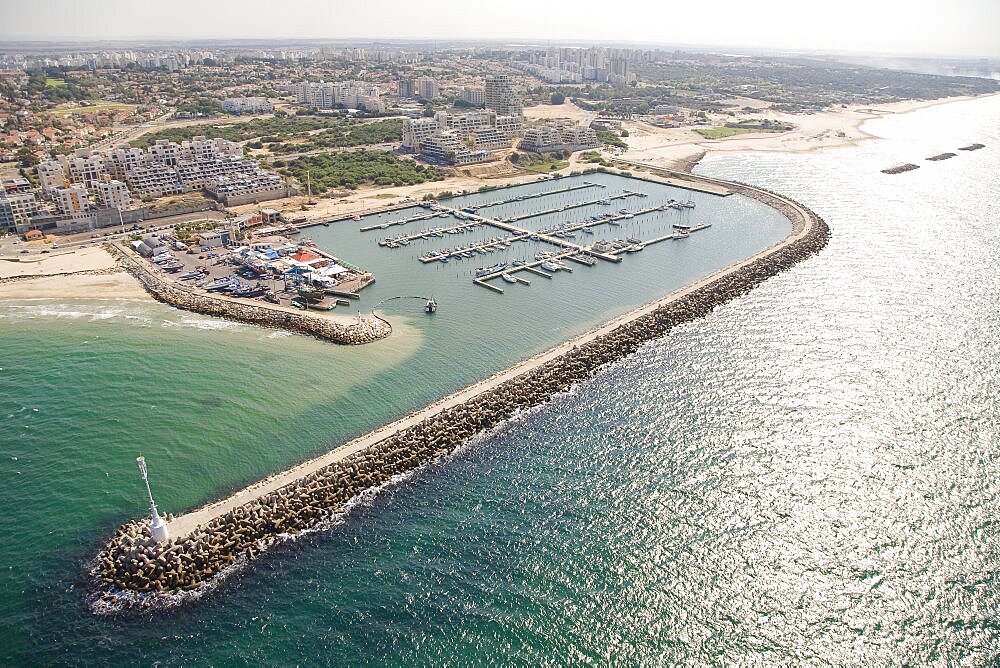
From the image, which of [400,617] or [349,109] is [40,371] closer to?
[400,617]

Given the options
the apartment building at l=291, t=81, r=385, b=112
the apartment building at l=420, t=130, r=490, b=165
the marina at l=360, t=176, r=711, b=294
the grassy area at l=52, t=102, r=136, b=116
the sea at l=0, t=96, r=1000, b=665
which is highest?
the apartment building at l=291, t=81, r=385, b=112

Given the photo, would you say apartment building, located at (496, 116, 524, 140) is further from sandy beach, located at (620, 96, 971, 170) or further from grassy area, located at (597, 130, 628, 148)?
sandy beach, located at (620, 96, 971, 170)

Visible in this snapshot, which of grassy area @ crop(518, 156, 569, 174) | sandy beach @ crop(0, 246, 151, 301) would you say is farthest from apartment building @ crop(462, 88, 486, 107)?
sandy beach @ crop(0, 246, 151, 301)

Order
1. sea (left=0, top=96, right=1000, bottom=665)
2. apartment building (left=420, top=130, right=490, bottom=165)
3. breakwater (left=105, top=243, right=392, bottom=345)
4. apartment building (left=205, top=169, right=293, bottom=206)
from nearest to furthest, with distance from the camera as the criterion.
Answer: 1. sea (left=0, top=96, right=1000, bottom=665)
2. breakwater (left=105, top=243, right=392, bottom=345)
3. apartment building (left=205, top=169, right=293, bottom=206)
4. apartment building (left=420, top=130, right=490, bottom=165)

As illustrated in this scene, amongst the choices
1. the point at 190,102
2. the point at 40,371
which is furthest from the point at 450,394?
the point at 190,102

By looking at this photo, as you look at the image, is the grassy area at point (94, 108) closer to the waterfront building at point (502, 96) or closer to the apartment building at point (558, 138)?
the waterfront building at point (502, 96)

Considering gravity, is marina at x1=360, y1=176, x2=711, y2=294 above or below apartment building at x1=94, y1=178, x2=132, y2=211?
below
